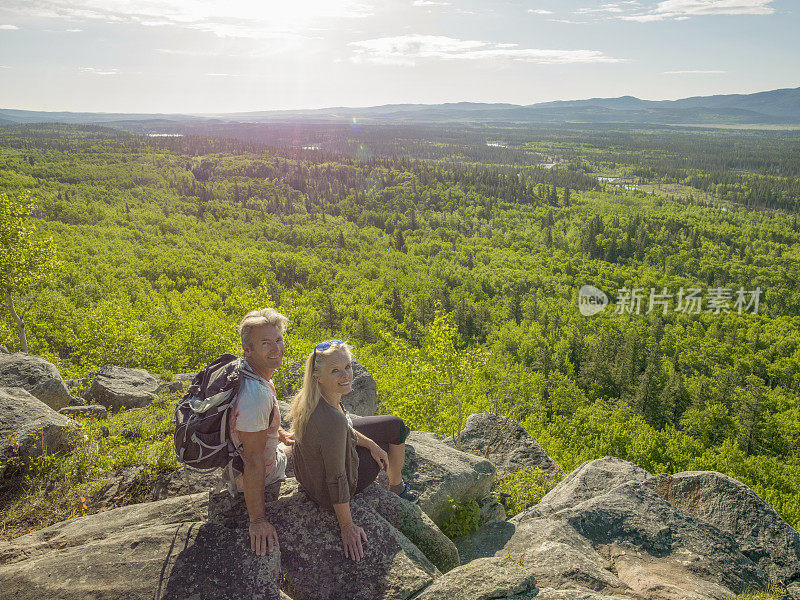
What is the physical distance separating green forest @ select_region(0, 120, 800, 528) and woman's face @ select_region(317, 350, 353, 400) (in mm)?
12153

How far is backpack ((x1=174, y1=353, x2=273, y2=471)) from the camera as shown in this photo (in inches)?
211

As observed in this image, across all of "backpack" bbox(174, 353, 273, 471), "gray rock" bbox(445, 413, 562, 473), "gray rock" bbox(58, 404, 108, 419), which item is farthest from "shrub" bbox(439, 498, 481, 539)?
"gray rock" bbox(58, 404, 108, 419)

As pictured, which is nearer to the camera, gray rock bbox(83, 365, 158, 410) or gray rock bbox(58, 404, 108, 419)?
gray rock bbox(58, 404, 108, 419)

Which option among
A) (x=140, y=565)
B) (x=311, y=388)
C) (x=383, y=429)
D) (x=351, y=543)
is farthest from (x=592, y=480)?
(x=140, y=565)

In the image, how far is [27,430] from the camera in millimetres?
8695

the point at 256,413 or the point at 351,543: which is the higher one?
the point at 256,413

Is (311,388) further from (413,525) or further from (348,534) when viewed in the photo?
(413,525)

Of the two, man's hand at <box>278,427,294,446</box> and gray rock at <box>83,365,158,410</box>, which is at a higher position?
man's hand at <box>278,427,294,446</box>

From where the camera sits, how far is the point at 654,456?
49.1 m

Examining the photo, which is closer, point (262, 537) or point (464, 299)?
point (262, 537)

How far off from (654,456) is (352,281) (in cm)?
6510

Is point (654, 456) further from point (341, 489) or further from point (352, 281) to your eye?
point (352, 281)

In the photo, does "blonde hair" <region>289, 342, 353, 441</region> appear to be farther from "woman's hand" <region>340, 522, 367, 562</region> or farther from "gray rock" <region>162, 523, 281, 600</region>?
"gray rock" <region>162, 523, 281, 600</region>

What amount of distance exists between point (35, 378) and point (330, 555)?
13.2 m
